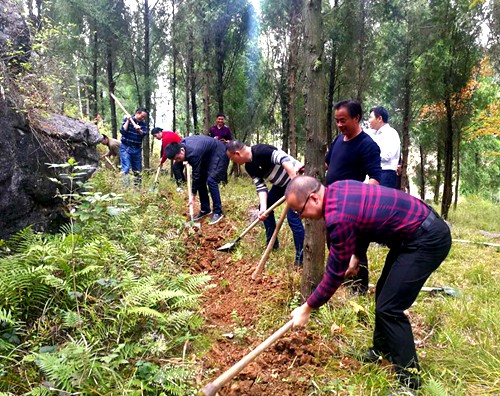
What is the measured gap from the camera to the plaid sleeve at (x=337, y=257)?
2.07 meters

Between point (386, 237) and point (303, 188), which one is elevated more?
point (303, 188)

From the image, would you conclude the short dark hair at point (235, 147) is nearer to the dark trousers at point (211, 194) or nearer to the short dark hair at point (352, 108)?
the short dark hair at point (352, 108)

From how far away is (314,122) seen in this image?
303cm

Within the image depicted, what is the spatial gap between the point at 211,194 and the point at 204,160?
24.1 inches

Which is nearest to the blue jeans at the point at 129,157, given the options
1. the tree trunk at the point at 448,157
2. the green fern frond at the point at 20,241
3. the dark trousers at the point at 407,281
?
the green fern frond at the point at 20,241

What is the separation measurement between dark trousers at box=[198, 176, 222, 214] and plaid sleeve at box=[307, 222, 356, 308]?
377 centimetres

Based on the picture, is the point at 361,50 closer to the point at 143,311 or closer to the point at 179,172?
the point at 179,172

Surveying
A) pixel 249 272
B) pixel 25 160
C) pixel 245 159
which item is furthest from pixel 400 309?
pixel 25 160

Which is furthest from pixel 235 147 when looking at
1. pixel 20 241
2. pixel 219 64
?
pixel 219 64

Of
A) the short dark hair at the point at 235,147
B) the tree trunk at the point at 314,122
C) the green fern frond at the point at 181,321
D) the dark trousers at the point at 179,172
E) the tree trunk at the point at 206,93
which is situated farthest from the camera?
the tree trunk at the point at 206,93

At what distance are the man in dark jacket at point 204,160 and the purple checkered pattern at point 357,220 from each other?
3.76 m

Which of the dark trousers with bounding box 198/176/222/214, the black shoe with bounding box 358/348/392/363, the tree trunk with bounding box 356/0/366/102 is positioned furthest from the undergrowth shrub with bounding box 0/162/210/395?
the tree trunk with bounding box 356/0/366/102

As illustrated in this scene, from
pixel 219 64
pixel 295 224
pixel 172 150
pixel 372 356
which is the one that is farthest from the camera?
pixel 219 64

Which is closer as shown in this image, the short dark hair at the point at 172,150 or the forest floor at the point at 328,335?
the forest floor at the point at 328,335
